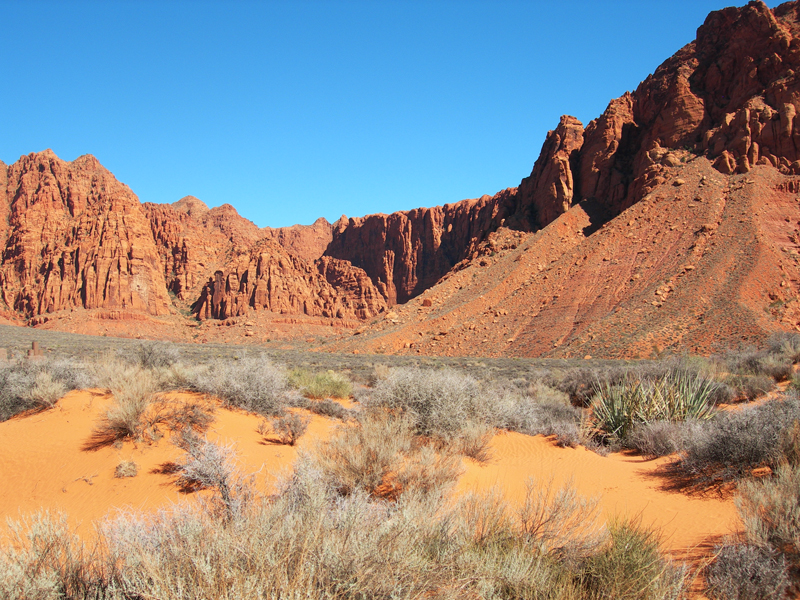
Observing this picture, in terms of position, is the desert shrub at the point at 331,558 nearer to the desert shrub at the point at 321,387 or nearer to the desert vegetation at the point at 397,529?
the desert vegetation at the point at 397,529

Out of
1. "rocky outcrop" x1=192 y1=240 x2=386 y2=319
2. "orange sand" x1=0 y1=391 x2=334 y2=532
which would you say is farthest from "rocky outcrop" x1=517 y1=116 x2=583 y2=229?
"orange sand" x1=0 y1=391 x2=334 y2=532

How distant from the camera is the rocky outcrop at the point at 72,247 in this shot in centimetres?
7662

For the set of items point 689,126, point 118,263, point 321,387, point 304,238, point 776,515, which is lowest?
point 321,387

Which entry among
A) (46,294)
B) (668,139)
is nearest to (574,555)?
(668,139)

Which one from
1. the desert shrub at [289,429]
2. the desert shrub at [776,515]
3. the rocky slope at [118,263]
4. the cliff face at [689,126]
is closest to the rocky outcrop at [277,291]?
the rocky slope at [118,263]

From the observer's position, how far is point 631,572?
2.98m

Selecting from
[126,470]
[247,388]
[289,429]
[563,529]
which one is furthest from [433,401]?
[126,470]

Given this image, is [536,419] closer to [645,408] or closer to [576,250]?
[645,408]

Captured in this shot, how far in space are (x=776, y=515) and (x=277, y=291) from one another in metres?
87.7

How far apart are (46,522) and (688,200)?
47231mm

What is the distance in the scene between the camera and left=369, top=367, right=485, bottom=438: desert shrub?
7688 millimetres

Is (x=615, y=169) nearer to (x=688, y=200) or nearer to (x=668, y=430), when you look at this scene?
(x=688, y=200)

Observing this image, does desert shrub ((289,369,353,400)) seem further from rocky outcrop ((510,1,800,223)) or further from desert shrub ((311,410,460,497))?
rocky outcrop ((510,1,800,223))

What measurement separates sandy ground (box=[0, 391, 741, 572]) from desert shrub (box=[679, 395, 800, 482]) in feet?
1.60
